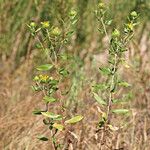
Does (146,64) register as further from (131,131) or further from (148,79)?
(131,131)

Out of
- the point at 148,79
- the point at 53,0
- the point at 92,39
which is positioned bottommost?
the point at 148,79

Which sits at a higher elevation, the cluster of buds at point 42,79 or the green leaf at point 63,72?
the green leaf at point 63,72

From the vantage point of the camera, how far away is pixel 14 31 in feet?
10.9

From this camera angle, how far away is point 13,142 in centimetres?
239

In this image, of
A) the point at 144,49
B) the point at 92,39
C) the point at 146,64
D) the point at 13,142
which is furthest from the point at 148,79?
the point at 13,142

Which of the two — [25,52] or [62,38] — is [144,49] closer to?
[25,52]

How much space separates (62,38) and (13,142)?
0.71 metres

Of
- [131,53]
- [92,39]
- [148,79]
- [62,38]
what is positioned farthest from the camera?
[92,39]

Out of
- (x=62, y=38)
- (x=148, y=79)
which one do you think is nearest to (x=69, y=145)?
(x=62, y=38)

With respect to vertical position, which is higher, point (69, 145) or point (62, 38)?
point (62, 38)

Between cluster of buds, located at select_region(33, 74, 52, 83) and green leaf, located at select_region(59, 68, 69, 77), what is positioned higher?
green leaf, located at select_region(59, 68, 69, 77)

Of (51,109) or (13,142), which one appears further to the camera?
(51,109)

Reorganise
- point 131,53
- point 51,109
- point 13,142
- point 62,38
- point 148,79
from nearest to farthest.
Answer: point 62,38 < point 13,142 < point 51,109 < point 148,79 < point 131,53

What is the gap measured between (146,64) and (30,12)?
0.86 m
